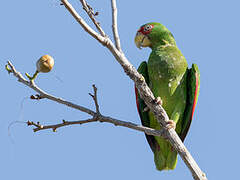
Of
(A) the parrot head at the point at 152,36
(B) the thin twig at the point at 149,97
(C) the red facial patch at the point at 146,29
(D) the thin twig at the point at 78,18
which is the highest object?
(C) the red facial patch at the point at 146,29

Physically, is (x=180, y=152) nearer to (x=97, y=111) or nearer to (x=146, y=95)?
(x=146, y=95)

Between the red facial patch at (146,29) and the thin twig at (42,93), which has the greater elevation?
the red facial patch at (146,29)

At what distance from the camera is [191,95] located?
5488 millimetres

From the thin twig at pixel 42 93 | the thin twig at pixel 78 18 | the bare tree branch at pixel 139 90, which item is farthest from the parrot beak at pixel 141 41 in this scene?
the thin twig at pixel 78 18

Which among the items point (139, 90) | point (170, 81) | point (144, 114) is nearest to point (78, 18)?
point (139, 90)

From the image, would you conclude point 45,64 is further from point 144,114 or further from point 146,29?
point 146,29

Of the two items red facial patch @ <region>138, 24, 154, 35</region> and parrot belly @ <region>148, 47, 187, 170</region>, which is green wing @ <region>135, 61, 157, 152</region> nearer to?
parrot belly @ <region>148, 47, 187, 170</region>

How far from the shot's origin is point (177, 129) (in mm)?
5605

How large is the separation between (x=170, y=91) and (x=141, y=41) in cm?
126

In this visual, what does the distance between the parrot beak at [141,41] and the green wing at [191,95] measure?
3.19 feet

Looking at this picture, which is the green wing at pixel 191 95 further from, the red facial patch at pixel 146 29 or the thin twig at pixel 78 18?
the thin twig at pixel 78 18

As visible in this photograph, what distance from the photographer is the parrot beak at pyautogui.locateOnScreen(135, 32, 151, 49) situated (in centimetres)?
616

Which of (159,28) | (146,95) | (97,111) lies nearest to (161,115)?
(146,95)

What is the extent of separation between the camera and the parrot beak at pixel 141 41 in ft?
20.2
